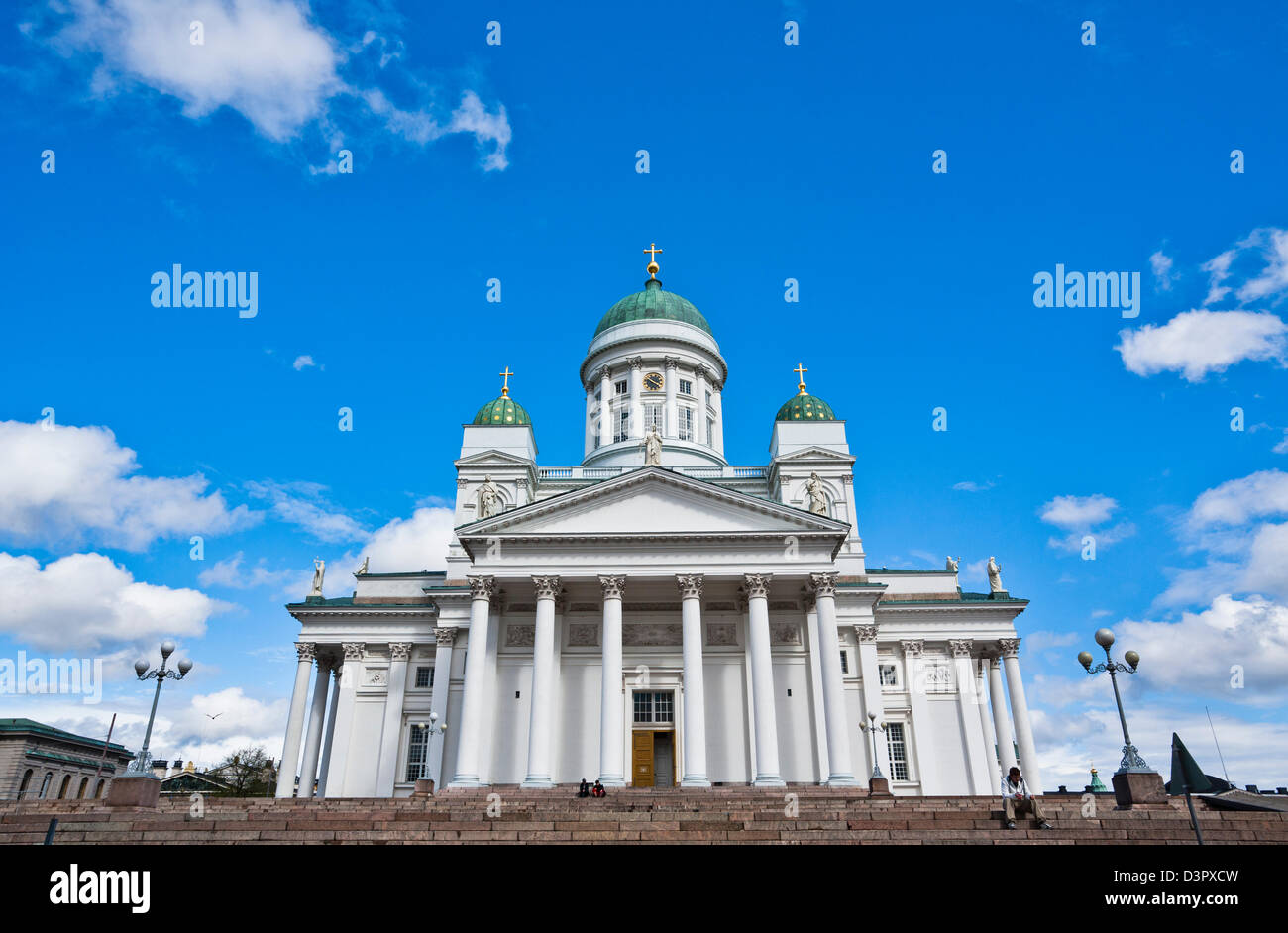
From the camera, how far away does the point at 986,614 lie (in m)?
38.6

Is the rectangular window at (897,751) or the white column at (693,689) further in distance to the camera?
the rectangular window at (897,751)

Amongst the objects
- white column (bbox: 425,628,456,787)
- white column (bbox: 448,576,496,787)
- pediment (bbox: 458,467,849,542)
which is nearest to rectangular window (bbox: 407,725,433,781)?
white column (bbox: 425,628,456,787)

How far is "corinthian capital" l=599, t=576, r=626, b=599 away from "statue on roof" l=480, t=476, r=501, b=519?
6310 millimetres

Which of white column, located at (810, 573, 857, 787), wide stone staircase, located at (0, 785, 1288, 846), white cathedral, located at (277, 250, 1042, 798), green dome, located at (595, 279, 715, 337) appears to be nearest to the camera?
wide stone staircase, located at (0, 785, 1288, 846)

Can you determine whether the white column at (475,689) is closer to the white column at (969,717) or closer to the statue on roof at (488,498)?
the statue on roof at (488,498)

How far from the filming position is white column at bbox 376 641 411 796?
34875mm

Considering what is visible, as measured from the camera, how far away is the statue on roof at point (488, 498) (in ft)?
119

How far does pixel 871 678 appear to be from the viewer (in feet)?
115

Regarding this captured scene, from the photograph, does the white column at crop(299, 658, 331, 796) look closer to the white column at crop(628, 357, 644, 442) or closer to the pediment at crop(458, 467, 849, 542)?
the pediment at crop(458, 467, 849, 542)

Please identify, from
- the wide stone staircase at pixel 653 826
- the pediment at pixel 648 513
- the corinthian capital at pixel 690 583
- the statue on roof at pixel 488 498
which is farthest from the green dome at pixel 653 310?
the wide stone staircase at pixel 653 826

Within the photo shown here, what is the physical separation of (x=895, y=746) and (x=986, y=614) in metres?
7.82

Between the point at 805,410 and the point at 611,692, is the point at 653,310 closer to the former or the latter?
the point at 805,410
